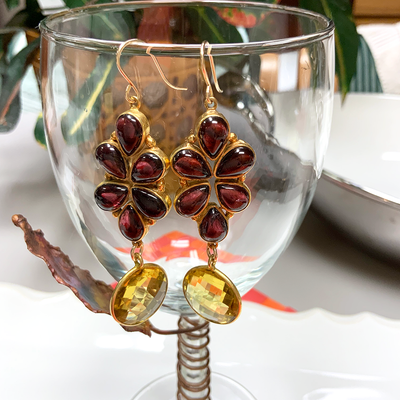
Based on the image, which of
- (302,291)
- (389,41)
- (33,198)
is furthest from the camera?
(389,41)

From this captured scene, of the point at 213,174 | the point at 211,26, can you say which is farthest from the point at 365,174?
the point at 213,174

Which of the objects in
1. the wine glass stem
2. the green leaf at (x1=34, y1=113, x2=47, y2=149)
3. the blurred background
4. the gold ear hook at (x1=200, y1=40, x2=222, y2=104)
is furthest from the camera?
the green leaf at (x1=34, y1=113, x2=47, y2=149)

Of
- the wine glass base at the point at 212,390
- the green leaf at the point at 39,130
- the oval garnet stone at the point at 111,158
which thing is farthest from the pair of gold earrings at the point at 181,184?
the green leaf at the point at 39,130

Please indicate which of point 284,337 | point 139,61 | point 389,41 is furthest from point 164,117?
point 389,41

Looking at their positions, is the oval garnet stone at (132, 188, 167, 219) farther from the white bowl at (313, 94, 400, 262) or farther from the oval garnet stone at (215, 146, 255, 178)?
the white bowl at (313, 94, 400, 262)

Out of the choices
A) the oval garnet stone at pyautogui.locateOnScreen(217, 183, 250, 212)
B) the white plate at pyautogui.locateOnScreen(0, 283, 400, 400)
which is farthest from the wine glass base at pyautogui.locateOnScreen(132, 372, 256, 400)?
the oval garnet stone at pyautogui.locateOnScreen(217, 183, 250, 212)

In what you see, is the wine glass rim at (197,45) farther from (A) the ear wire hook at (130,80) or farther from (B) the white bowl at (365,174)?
(B) the white bowl at (365,174)

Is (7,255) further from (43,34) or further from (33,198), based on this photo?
(43,34)
